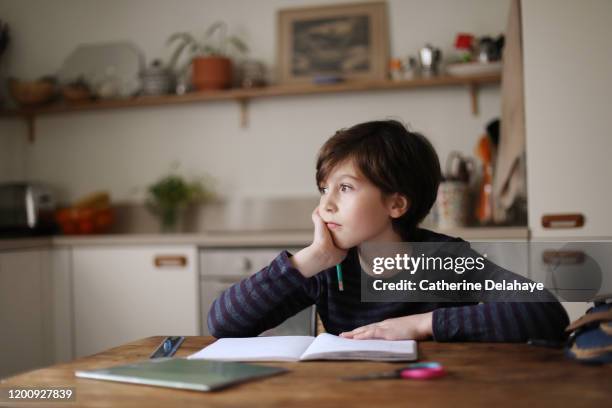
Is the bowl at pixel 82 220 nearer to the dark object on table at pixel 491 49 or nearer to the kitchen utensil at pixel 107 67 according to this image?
the kitchen utensil at pixel 107 67

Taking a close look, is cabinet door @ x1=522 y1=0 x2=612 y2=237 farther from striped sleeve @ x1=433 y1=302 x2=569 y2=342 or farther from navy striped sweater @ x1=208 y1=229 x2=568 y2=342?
striped sleeve @ x1=433 y1=302 x2=569 y2=342

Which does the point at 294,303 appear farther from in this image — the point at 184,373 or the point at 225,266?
the point at 225,266

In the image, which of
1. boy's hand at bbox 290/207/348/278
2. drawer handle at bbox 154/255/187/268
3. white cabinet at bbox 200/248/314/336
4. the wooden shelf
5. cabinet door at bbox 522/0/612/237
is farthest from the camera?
the wooden shelf

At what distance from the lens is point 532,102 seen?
2.46 m

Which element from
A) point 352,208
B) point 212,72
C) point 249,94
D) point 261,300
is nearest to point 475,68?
point 249,94

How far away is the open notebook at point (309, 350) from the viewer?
0.97m

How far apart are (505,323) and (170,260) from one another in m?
2.07

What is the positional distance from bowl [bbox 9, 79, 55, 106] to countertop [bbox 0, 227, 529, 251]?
2.86ft

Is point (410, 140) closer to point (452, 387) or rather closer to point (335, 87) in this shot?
point (452, 387)

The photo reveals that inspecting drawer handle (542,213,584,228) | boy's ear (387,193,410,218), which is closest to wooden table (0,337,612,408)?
boy's ear (387,193,410,218)

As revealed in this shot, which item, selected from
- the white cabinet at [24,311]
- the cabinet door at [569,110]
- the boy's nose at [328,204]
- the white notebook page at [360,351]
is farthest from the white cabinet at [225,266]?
the white notebook page at [360,351]

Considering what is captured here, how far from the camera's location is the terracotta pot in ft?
11.2

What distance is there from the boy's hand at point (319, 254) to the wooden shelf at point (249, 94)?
2.01 metres

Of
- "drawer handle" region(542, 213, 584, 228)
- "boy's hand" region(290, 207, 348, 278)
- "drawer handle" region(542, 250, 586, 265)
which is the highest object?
"boy's hand" region(290, 207, 348, 278)
